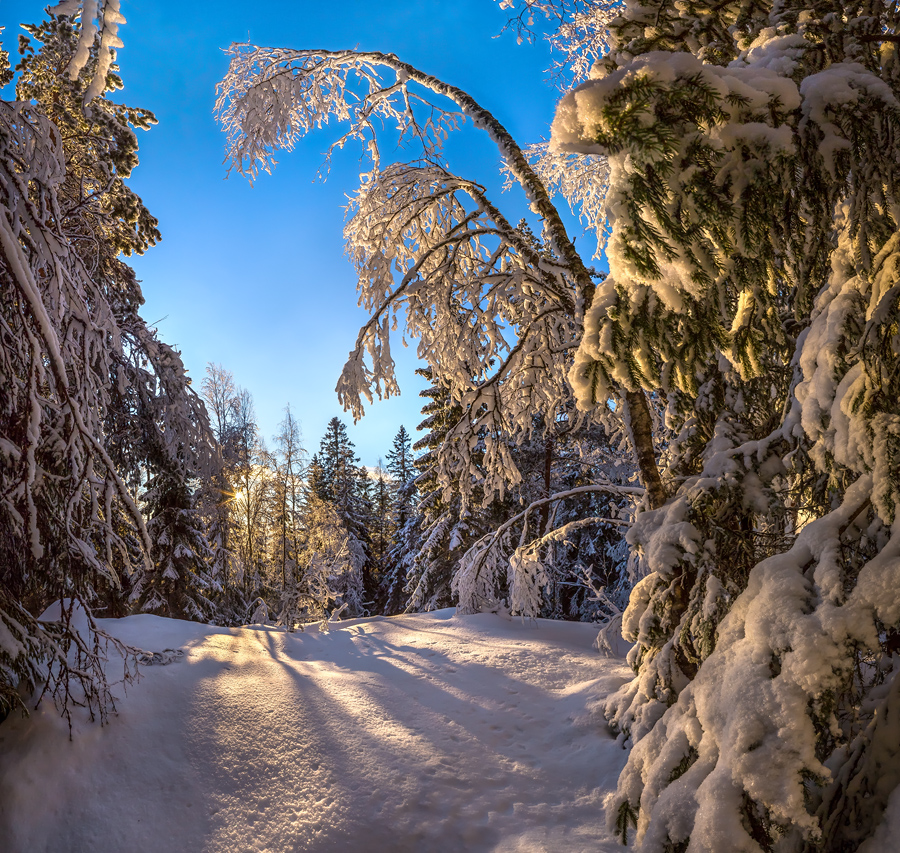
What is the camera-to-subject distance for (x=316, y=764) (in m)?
3.70

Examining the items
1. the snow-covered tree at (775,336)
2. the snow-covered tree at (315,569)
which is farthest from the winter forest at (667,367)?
the snow-covered tree at (315,569)

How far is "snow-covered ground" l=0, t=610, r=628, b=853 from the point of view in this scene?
9.75ft

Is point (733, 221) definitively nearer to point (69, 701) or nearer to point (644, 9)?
point (644, 9)

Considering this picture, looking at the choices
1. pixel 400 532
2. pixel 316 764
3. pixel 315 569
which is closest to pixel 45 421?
pixel 316 764

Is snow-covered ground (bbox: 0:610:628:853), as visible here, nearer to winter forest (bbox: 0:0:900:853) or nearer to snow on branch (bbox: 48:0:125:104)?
→ winter forest (bbox: 0:0:900:853)

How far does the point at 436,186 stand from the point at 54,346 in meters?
4.20

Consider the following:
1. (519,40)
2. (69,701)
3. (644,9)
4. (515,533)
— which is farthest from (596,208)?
(515,533)

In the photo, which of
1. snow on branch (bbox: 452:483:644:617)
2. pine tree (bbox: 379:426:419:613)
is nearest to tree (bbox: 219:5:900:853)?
snow on branch (bbox: 452:483:644:617)

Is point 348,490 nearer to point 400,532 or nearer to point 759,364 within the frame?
point 400,532

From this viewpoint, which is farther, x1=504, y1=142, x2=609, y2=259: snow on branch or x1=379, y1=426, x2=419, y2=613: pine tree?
x1=379, y1=426, x2=419, y2=613: pine tree

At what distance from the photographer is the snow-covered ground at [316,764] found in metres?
2.97

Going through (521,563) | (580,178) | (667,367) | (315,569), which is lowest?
(315,569)

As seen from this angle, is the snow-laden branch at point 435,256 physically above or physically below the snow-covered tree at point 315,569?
above

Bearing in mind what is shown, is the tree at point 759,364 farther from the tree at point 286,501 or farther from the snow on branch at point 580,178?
the tree at point 286,501
